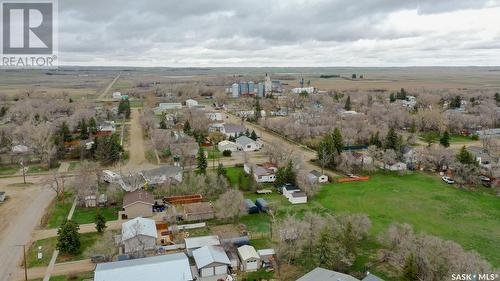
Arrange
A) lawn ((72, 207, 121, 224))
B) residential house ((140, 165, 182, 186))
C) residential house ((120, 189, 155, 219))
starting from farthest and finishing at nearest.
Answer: residential house ((140, 165, 182, 186)) < residential house ((120, 189, 155, 219)) < lawn ((72, 207, 121, 224))

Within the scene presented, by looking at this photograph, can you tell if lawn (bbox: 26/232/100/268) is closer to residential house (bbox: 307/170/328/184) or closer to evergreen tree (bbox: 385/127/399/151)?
residential house (bbox: 307/170/328/184)

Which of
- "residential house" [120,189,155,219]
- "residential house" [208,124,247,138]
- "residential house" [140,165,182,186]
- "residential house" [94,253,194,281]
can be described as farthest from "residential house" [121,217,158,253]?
"residential house" [208,124,247,138]

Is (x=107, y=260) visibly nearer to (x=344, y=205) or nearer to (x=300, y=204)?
(x=300, y=204)

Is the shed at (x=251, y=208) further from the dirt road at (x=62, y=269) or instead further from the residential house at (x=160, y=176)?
the dirt road at (x=62, y=269)

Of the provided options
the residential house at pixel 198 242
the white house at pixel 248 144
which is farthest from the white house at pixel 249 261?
the white house at pixel 248 144

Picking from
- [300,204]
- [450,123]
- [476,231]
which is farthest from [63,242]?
[450,123]

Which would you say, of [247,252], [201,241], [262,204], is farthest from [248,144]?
[247,252]

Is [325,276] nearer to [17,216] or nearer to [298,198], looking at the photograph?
Result: [298,198]
